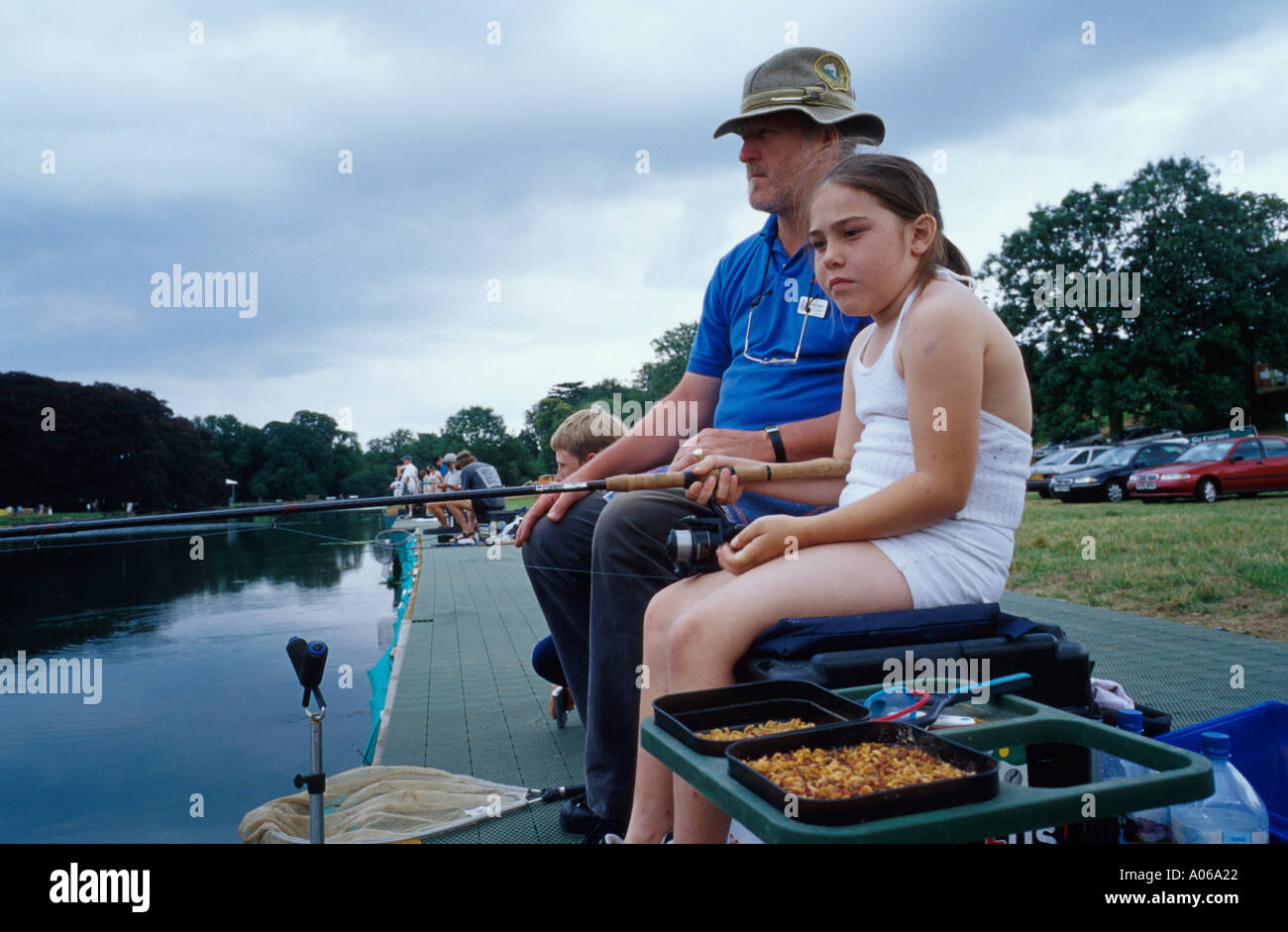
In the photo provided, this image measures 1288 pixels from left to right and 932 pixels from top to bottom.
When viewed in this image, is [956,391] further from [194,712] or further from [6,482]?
[6,482]

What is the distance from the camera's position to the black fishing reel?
184 cm

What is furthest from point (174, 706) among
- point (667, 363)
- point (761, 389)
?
point (667, 363)

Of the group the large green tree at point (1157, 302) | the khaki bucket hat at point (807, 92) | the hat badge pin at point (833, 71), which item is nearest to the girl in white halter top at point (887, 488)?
the khaki bucket hat at point (807, 92)

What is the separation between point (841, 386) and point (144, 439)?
858 inches

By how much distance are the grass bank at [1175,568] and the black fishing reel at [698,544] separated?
170 inches

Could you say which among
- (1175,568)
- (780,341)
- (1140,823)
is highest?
(780,341)

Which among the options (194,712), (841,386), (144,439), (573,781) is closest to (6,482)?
(144,439)

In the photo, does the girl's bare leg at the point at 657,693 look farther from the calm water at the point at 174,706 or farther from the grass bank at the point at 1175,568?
the grass bank at the point at 1175,568

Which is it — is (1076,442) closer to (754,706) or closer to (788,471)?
(788,471)

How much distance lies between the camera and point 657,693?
68.9 inches

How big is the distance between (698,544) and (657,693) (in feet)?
1.04

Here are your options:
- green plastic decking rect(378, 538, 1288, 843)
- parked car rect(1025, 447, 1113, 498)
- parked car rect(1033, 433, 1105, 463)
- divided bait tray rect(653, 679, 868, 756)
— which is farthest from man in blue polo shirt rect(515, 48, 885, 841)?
parked car rect(1033, 433, 1105, 463)

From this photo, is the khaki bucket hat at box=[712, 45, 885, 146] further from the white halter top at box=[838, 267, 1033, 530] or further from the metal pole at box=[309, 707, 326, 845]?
the metal pole at box=[309, 707, 326, 845]

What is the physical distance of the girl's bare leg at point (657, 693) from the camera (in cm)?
170
